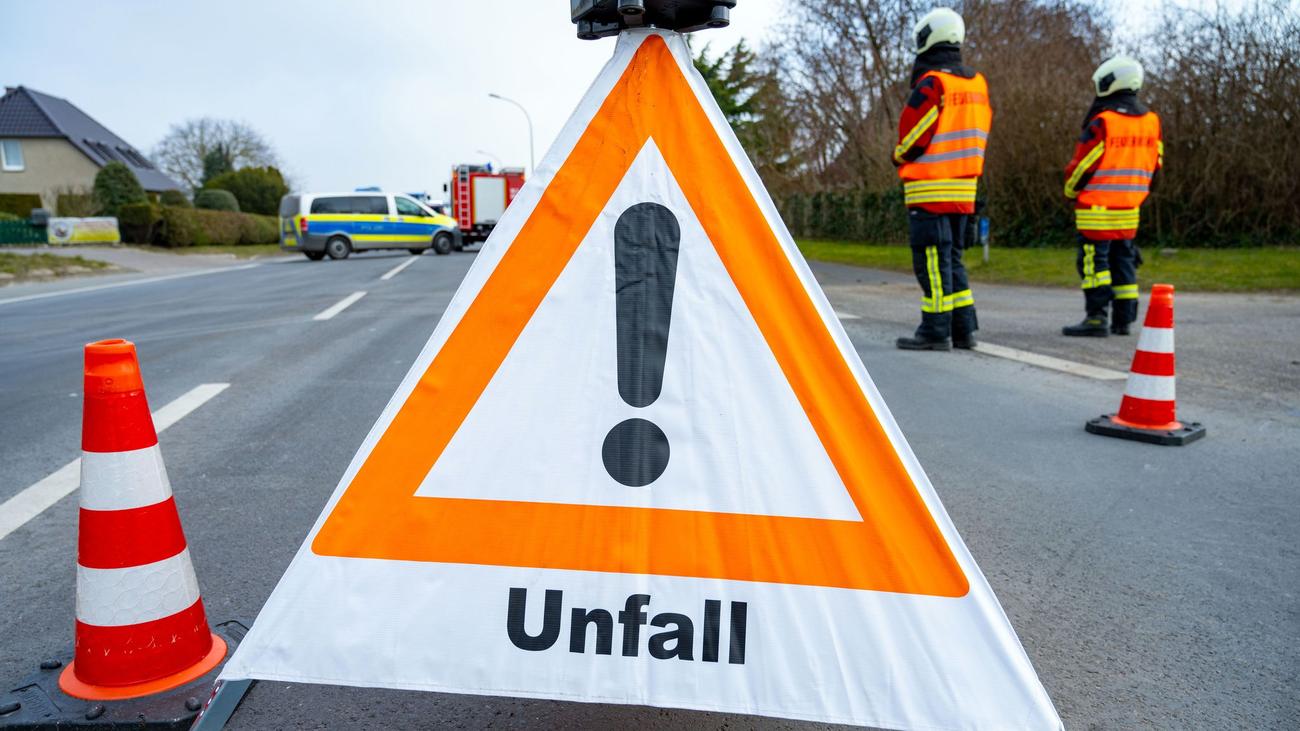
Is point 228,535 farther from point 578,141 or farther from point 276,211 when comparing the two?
point 276,211

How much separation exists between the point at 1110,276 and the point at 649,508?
7717 millimetres

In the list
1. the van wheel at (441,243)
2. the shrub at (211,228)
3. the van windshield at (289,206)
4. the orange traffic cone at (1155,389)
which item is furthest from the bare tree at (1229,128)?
the shrub at (211,228)

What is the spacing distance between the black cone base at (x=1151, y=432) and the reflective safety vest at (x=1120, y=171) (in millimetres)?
3855

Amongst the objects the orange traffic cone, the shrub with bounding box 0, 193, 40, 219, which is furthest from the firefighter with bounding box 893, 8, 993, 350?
the shrub with bounding box 0, 193, 40, 219

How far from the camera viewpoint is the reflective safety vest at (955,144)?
723 cm

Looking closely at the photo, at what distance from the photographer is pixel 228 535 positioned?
11.4ft

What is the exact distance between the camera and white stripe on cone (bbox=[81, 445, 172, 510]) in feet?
7.56

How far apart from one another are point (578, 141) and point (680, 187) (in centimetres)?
25

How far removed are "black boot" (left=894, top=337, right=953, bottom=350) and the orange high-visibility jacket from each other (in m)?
1.94

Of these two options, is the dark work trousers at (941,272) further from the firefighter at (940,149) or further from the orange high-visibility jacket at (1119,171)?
the orange high-visibility jacket at (1119,171)

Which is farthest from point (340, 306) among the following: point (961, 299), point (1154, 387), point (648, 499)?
point (648, 499)

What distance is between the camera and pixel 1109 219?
8.30 m

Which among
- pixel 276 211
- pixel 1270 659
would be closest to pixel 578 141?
pixel 1270 659

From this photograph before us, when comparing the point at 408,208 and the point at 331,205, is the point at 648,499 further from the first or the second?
the point at 408,208
